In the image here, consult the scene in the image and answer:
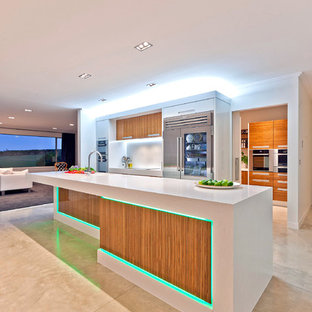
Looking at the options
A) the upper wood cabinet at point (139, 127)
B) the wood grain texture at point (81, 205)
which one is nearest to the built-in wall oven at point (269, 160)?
the upper wood cabinet at point (139, 127)

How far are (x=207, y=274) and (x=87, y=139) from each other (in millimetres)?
5427

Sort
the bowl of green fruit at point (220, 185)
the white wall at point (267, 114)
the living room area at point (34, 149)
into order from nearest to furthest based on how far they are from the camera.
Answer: the bowl of green fruit at point (220, 185), the white wall at point (267, 114), the living room area at point (34, 149)

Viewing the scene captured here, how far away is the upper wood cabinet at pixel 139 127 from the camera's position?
498cm

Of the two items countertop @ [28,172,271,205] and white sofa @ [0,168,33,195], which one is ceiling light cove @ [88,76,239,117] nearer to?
countertop @ [28,172,271,205]

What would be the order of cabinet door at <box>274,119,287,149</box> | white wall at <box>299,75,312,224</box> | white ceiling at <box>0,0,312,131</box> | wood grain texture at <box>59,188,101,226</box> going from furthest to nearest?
cabinet door at <box>274,119,287,149</box>, white wall at <box>299,75,312,224</box>, wood grain texture at <box>59,188,101,226</box>, white ceiling at <box>0,0,312,131</box>

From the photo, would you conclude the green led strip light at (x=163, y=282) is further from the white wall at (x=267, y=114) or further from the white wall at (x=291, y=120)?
the white wall at (x=267, y=114)

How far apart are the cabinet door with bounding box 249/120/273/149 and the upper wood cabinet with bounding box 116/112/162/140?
94.5 inches

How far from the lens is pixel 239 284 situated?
1389 millimetres

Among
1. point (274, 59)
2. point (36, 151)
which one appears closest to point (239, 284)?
point (274, 59)

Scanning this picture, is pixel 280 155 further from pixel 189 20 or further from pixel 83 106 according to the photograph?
pixel 83 106

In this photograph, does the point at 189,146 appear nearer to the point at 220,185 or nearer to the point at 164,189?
the point at 220,185

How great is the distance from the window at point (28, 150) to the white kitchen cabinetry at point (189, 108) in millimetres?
9646

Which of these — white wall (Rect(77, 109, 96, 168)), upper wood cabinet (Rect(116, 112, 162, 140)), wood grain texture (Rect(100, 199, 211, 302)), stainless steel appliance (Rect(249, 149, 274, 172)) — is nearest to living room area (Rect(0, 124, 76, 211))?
white wall (Rect(77, 109, 96, 168))

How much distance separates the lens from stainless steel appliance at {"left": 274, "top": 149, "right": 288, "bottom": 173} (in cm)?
501
